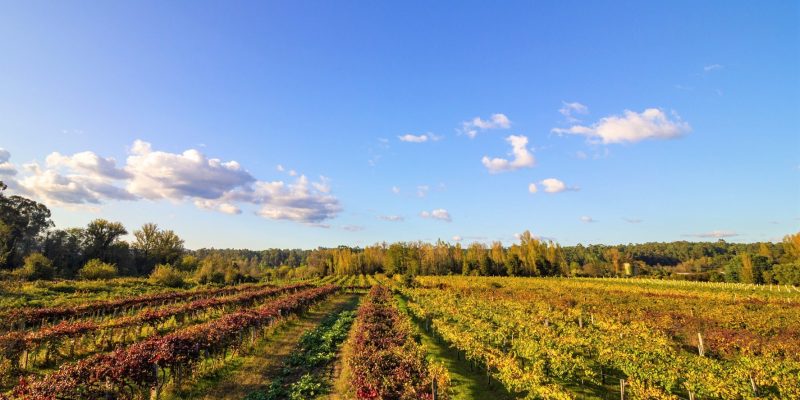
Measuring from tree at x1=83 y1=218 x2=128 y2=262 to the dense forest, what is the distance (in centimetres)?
16

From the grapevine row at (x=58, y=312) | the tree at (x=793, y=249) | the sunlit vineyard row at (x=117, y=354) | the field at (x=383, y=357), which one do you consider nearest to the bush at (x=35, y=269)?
the field at (x=383, y=357)

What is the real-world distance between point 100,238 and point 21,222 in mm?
11575

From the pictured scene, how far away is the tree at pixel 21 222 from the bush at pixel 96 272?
15191 mm

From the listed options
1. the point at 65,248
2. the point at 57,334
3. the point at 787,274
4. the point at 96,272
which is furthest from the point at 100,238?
the point at 787,274

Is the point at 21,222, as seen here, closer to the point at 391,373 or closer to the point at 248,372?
the point at 248,372

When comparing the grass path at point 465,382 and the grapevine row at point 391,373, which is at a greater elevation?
the grapevine row at point 391,373

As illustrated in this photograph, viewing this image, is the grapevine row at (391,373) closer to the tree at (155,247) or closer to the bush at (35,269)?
the bush at (35,269)

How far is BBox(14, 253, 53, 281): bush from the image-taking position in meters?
45.4

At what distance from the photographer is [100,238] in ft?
236

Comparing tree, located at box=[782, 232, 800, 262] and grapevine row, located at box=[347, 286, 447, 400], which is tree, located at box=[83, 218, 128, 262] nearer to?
grapevine row, located at box=[347, 286, 447, 400]

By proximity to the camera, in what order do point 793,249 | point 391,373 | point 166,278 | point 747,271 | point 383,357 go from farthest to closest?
point 793,249, point 747,271, point 166,278, point 383,357, point 391,373

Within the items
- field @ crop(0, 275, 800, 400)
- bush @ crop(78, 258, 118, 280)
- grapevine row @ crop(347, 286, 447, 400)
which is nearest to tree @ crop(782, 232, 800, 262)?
field @ crop(0, 275, 800, 400)

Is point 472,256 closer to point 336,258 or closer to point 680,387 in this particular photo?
point 336,258

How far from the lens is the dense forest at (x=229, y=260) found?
57375 mm
